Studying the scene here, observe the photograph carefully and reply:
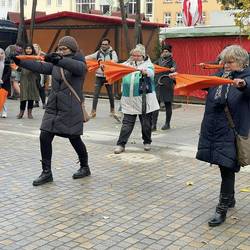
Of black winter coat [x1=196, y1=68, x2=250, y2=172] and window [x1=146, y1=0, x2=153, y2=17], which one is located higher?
window [x1=146, y1=0, x2=153, y2=17]

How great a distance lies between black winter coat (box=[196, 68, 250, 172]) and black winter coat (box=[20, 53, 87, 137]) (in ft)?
5.99

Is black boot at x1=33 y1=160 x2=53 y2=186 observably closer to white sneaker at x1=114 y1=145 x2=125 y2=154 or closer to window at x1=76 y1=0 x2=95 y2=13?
white sneaker at x1=114 y1=145 x2=125 y2=154

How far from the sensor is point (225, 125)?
203 inches

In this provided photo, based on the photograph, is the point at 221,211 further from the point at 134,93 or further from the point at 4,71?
the point at 4,71

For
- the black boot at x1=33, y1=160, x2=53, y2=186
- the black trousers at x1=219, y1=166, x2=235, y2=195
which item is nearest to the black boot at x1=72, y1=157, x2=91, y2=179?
the black boot at x1=33, y1=160, x2=53, y2=186

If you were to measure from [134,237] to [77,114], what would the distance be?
2.11 metres

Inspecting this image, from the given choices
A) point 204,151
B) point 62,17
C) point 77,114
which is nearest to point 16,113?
point 62,17

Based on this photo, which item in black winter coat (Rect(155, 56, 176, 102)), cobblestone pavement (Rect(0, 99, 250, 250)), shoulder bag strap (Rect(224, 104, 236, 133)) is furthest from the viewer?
black winter coat (Rect(155, 56, 176, 102))

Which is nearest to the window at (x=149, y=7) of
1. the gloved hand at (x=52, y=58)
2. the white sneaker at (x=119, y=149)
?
the white sneaker at (x=119, y=149)

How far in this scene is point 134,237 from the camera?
4.84 metres

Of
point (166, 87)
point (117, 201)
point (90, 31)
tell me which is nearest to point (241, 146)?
point (117, 201)

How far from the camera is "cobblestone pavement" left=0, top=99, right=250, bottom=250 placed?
4785 millimetres

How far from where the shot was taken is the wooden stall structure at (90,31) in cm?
1625

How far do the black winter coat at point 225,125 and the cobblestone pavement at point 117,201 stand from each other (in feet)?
2.18
